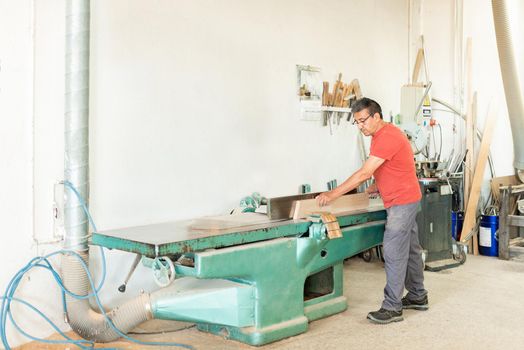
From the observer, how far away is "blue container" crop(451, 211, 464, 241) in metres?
5.14

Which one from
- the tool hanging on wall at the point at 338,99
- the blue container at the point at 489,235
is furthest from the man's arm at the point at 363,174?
the blue container at the point at 489,235

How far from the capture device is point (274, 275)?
9.31 ft

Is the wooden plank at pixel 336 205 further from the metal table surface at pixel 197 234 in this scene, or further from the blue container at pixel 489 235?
the blue container at pixel 489 235

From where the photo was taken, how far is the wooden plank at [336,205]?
313 centimetres

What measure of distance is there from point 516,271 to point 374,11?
110 inches

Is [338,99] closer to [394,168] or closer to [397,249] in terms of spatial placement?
[394,168]

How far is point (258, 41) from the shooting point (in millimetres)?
4113

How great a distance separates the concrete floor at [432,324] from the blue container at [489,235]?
30.1 inches

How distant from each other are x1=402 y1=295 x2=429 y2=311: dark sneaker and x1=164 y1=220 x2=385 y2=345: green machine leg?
50 centimetres

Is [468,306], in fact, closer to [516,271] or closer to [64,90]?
[516,271]

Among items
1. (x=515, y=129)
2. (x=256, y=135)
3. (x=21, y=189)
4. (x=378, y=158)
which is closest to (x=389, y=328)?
(x=378, y=158)

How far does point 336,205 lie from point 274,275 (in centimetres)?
79

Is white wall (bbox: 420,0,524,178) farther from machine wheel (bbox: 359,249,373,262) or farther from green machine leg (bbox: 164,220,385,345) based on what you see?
green machine leg (bbox: 164,220,385,345)

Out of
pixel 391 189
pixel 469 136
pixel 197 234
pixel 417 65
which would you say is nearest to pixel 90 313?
pixel 197 234
